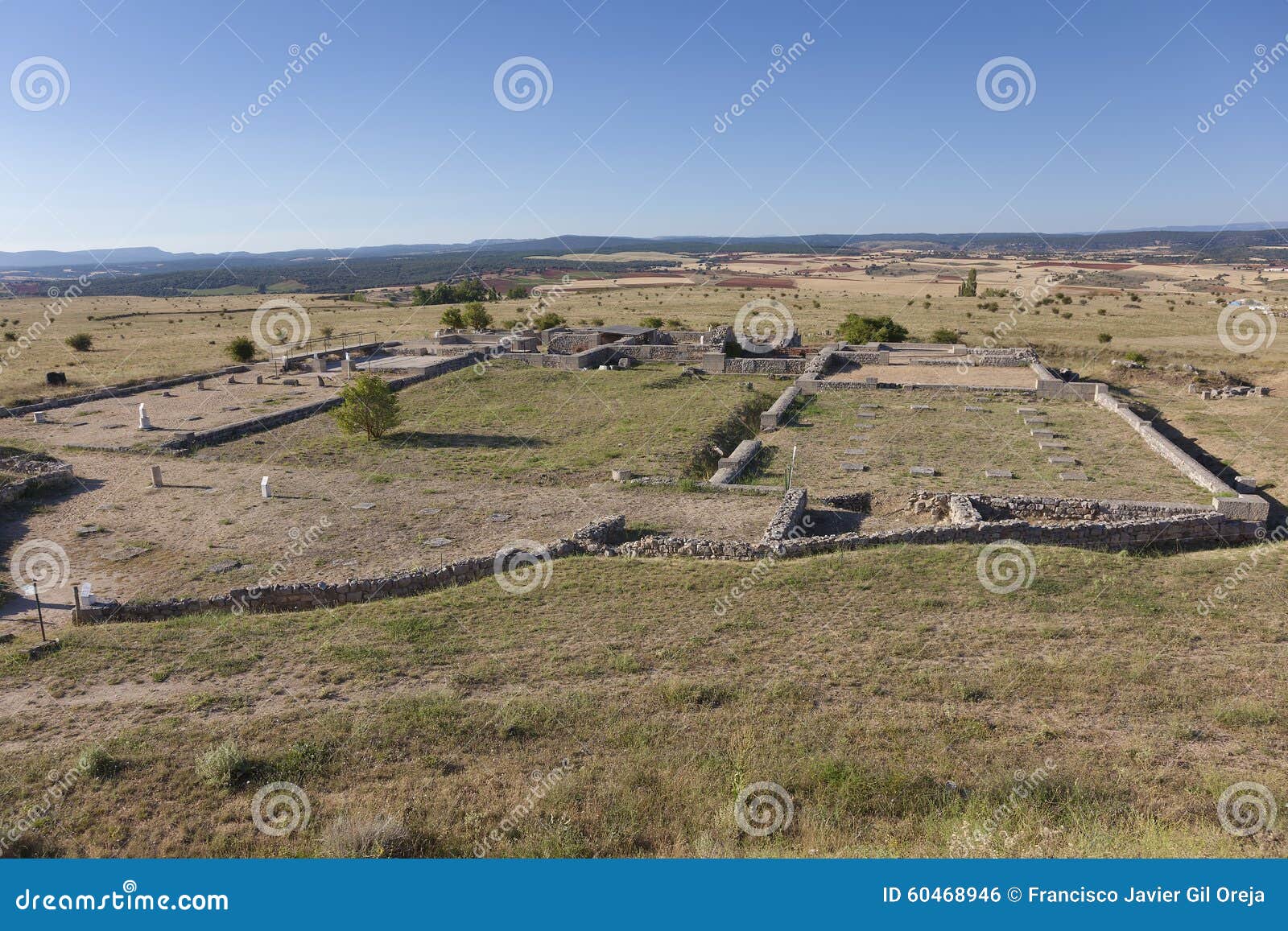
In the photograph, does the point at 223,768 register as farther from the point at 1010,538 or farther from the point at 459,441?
the point at 459,441

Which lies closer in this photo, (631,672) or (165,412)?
(631,672)

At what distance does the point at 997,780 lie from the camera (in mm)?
5754

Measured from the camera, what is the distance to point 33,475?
52.5 feet

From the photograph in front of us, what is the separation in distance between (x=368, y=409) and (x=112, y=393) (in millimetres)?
12956

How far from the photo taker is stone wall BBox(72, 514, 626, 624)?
32.9 ft

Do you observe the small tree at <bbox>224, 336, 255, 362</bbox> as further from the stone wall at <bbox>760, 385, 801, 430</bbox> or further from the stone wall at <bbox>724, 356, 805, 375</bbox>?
the stone wall at <bbox>760, 385, 801, 430</bbox>

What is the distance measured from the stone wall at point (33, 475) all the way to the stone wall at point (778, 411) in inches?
646

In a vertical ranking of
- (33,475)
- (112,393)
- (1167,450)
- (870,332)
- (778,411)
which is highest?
(870,332)

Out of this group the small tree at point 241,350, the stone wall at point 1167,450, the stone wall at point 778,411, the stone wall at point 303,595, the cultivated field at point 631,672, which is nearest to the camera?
the cultivated field at point 631,672

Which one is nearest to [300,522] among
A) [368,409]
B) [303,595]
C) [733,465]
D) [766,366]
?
[303,595]

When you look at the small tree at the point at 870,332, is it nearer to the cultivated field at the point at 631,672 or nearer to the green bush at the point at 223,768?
the cultivated field at the point at 631,672

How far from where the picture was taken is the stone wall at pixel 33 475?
597 inches

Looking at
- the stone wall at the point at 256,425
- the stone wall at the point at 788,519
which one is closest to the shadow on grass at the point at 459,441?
the stone wall at the point at 256,425

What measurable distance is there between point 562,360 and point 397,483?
15142 mm
